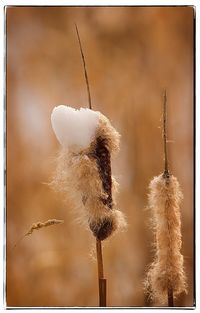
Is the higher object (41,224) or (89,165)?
(89,165)

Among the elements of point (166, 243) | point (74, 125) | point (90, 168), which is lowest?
point (166, 243)

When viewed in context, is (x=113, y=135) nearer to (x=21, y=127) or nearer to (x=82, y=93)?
(x=82, y=93)

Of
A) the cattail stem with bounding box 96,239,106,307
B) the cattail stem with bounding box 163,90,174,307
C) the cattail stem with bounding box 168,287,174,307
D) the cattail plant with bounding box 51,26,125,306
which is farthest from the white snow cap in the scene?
the cattail stem with bounding box 168,287,174,307

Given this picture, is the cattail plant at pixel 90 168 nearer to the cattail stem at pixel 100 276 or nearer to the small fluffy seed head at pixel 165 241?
the cattail stem at pixel 100 276

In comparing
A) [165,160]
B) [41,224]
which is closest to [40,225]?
[41,224]

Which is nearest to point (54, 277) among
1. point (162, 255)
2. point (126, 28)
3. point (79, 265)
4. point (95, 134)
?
point (79, 265)

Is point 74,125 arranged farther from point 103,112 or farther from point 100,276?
point 100,276

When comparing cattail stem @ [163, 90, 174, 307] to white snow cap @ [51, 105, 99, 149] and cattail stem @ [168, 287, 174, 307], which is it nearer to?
cattail stem @ [168, 287, 174, 307]

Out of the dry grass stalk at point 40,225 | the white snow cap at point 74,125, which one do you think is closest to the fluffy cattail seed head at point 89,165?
the white snow cap at point 74,125
